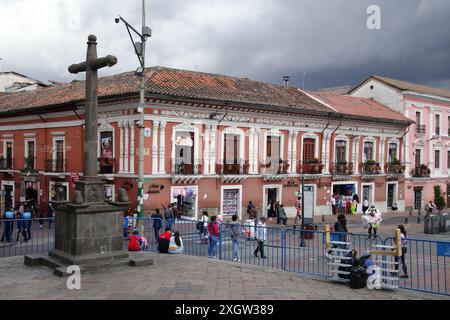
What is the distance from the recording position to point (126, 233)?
57.5 ft

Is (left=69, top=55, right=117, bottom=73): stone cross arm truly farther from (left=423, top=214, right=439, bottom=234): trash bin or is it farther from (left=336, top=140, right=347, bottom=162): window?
(left=336, top=140, right=347, bottom=162): window

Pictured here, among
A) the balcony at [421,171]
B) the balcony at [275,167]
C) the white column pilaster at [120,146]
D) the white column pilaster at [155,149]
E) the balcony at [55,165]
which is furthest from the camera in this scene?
the balcony at [421,171]

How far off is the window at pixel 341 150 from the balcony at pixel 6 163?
22.3 m

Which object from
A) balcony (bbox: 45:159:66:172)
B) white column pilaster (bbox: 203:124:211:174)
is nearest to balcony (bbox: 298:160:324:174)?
white column pilaster (bbox: 203:124:211:174)

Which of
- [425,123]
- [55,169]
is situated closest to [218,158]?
[55,169]

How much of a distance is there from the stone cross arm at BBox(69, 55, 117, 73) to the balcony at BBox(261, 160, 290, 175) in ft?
57.8

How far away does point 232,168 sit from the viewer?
26047mm

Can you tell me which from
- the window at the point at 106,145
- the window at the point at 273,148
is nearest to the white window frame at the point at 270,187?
the window at the point at 273,148

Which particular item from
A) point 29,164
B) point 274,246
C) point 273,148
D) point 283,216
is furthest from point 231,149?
point 29,164

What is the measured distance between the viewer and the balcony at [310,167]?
97.2 feet

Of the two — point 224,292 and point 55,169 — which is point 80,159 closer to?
point 55,169

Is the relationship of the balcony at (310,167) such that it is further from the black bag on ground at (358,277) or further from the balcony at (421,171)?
the black bag on ground at (358,277)

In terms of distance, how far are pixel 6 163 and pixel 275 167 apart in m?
18.5
